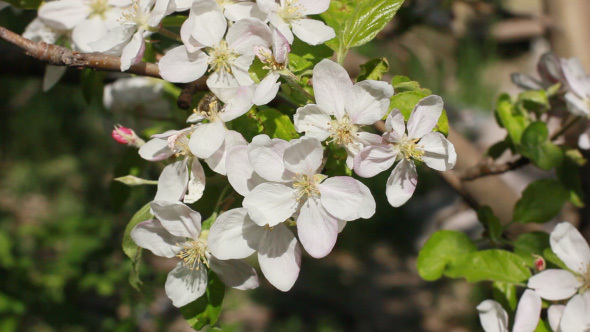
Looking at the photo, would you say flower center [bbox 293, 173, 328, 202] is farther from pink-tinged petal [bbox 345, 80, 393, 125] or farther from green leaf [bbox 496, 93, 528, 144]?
green leaf [bbox 496, 93, 528, 144]

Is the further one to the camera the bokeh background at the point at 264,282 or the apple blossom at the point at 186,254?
the bokeh background at the point at 264,282

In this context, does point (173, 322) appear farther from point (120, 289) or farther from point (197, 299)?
point (197, 299)

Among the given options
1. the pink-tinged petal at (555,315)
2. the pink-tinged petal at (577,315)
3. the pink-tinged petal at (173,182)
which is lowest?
the pink-tinged petal at (555,315)

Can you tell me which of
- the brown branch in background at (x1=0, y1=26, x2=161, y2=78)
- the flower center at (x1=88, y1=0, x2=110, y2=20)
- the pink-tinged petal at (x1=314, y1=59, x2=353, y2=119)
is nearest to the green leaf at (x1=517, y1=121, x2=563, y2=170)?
the pink-tinged petal at (x1=314, y1=59, x2=353, y2=119)

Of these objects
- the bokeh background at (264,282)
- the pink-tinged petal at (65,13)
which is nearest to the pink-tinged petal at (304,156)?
the pink-tinged petal at (65,13)

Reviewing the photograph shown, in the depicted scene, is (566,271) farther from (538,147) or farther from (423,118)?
(423,118)

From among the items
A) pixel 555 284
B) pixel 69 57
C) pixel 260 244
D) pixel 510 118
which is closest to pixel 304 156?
pixel 260 244

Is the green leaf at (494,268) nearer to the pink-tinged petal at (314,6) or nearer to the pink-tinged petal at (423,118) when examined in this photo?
the pink-tinged petal at (423,118)
